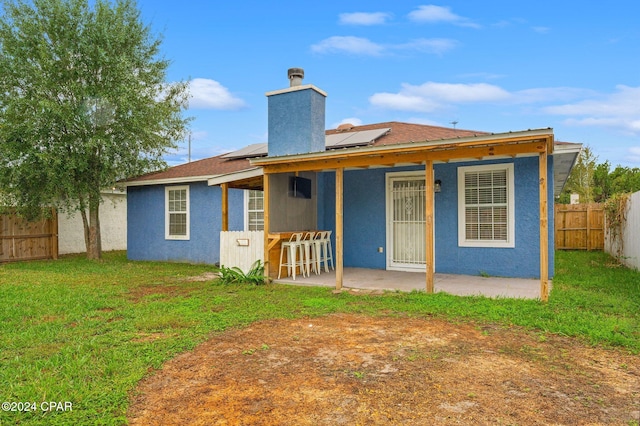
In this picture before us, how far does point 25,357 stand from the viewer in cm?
389

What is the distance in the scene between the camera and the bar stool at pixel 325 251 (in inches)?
359

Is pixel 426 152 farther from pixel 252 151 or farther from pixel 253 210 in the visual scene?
pixel 252 151

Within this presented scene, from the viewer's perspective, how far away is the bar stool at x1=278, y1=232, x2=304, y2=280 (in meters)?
8.30

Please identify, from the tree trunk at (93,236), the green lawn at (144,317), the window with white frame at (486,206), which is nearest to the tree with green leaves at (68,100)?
the tree trunk at (93,236)

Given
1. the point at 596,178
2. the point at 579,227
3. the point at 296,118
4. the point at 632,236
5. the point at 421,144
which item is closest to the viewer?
the point at 421,144

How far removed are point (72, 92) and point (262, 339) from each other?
35.4ft

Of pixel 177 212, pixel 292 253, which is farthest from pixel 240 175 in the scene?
pixel 177 212

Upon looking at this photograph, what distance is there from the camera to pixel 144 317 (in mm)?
5430

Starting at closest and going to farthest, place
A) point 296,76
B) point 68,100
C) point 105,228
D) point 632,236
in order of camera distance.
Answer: point 296,76 → point 632,236 → point 68,100 → point 105,228

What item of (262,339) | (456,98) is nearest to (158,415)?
(262,339)

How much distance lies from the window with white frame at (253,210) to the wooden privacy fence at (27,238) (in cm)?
731

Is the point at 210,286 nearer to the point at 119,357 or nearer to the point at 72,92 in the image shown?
the point at 119,357

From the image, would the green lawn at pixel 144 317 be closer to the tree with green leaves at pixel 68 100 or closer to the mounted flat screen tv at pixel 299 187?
the mounted flat screen tv at pixel 299 187

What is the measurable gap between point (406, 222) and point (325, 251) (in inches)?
74.1
